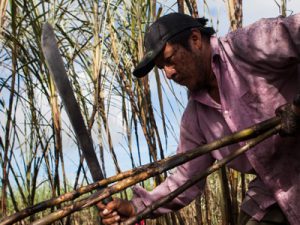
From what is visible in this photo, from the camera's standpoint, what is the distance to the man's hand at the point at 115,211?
1515mm

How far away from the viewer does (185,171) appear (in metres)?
1.87

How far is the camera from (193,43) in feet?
5.23

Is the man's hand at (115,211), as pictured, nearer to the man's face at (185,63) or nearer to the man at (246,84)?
the man at (246,84)

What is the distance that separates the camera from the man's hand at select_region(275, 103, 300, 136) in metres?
1.16

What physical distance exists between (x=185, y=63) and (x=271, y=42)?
264 millimetres

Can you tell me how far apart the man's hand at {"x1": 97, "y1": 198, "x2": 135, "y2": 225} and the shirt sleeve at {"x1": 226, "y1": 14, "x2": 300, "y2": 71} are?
0.55m

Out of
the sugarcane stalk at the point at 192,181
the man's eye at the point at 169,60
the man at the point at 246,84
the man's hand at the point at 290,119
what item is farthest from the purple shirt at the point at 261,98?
the sugarcane stalk at the point at 192,181

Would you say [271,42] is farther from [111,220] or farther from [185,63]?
[111,220]

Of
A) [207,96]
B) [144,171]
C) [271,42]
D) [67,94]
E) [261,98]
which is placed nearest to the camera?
[144,171]

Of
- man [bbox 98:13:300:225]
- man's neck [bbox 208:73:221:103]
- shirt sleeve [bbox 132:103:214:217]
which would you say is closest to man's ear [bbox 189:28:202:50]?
man [bbox 98:13:300:225]

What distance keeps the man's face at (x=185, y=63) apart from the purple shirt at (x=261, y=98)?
0.04 meters

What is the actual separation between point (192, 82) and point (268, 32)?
0.28 metres

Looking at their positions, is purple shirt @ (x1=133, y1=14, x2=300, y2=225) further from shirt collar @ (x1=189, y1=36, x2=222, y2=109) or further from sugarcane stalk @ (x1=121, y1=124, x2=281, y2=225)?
sugarcane stalk @ (x1=121, y1=124, x2=281, y2=225)

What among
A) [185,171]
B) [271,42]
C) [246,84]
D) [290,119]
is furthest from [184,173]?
[290,119]
